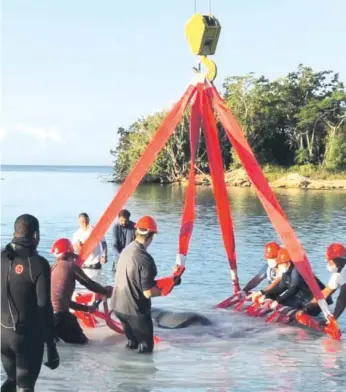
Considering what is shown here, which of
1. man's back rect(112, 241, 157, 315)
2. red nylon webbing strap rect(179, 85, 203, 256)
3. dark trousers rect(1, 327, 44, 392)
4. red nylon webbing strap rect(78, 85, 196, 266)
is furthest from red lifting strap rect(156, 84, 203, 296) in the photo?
dark trousers rect(1, 327, 44, 392)

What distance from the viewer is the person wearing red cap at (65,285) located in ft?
25.9

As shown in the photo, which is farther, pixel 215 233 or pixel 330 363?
pixel 215 233

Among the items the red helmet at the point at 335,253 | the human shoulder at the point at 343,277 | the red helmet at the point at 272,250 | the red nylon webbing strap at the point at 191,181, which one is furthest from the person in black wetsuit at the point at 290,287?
the red nylon webbing strap at the point at 191,181

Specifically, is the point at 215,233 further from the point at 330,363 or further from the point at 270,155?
the point at 270,155

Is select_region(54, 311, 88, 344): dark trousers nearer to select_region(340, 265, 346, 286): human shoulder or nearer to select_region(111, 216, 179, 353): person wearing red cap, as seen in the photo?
select_region(111, 216, 179, 353): person wearing red cap

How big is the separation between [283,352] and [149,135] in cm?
5245

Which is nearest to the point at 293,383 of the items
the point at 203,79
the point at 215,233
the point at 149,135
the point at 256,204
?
the point at 203,79

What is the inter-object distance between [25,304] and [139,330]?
9.13 ft

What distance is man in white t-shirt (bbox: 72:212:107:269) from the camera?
487 inches

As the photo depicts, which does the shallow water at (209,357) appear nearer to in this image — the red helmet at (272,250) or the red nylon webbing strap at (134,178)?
the red helmet at (272,250)

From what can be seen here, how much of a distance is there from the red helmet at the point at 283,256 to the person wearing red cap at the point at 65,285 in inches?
112

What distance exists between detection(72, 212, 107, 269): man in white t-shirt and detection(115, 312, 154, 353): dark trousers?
14.2ft

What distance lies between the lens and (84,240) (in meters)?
12.3

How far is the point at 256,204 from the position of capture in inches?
1464
